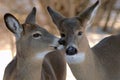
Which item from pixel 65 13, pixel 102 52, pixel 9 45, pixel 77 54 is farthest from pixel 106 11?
pixel 77 54

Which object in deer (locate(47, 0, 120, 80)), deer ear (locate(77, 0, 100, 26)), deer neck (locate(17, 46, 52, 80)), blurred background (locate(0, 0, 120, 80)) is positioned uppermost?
blurred background (locate(0, 0, 120, 80))

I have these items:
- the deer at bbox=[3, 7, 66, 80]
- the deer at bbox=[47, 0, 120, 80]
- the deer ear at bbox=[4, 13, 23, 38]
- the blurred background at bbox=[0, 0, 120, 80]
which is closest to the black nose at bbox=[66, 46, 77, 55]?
the deer at bbox=[47, 0, 120, 80]

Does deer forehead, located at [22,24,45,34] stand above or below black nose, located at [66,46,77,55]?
above

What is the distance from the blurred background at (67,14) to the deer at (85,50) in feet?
7.27

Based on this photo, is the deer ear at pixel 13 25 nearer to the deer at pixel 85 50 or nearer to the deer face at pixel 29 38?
the deer face at pixel 29 38

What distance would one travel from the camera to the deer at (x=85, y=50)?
14.6ft

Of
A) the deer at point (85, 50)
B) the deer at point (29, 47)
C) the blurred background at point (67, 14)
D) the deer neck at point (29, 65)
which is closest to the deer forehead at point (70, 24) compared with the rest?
the deer at point (85, 50)

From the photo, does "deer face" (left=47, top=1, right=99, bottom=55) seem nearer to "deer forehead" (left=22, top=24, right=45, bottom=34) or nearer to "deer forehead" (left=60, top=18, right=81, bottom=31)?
"deer forehead" (left=60, top=18, right=81, bottom=31)

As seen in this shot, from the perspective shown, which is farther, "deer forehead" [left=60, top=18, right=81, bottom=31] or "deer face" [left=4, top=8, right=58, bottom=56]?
"deer forehead" [left=60, top=18, right=81, bottom=31]

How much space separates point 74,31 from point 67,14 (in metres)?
3.27

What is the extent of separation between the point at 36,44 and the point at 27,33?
12cm

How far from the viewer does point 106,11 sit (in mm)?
8078

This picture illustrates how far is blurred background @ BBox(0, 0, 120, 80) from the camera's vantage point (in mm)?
7521

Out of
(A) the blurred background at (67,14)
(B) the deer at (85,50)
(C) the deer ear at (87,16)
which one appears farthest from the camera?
(A) the blurred background at (67,14)
